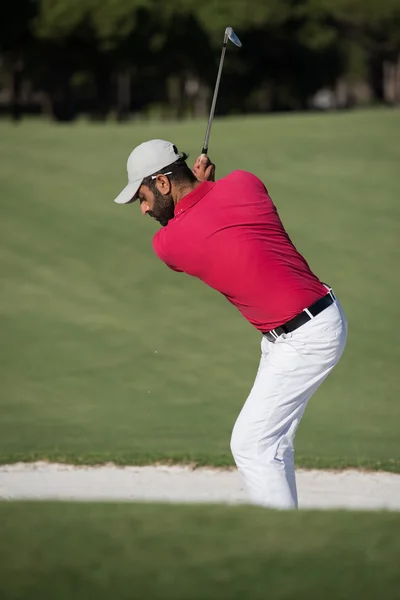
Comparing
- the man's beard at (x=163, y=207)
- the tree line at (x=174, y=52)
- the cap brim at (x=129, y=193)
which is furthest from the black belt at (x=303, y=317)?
the tree line at (x=174, y=52)

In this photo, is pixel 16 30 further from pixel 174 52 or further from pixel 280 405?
pixel 280 405

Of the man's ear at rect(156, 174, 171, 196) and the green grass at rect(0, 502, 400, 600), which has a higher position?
the man's ear at rect(156, 174, 171, 196)

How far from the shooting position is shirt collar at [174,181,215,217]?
579cm

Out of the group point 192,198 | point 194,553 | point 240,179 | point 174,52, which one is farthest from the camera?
point 174,52

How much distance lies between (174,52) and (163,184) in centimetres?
3739

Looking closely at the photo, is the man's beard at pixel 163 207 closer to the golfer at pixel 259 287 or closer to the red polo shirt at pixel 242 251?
the golfer at pixel 259 287

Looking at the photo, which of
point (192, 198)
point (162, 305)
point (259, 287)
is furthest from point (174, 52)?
point (259, 287)

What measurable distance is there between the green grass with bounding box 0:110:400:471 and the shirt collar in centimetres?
343

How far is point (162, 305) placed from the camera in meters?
14.2

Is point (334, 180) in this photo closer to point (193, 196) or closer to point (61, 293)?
point (61, 293)

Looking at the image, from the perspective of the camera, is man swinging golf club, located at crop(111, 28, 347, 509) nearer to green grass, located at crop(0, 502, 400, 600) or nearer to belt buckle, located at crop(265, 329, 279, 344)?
belt buckle, located at crop(265, 329, 279, 344)

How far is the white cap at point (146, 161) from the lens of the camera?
585 cm

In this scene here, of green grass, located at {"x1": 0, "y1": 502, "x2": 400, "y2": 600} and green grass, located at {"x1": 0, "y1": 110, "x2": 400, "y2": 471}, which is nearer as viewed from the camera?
green grass, located at {"x1": 0, "y1": 502, "x2": 400, "y2": 600}

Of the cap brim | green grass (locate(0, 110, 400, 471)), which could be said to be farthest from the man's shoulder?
green grass (locate(0, 110, 400, 471))
